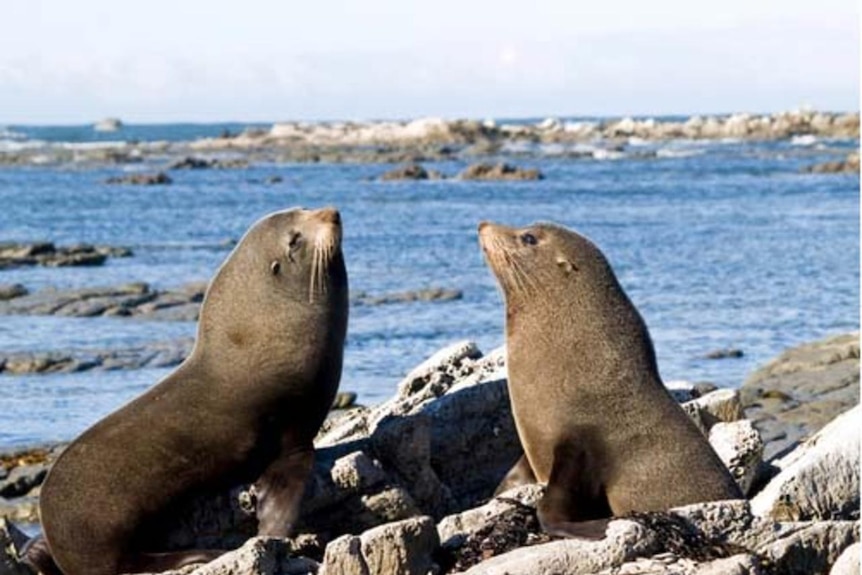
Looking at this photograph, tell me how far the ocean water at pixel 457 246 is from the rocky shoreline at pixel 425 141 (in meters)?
7.59

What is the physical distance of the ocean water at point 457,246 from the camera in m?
21.6

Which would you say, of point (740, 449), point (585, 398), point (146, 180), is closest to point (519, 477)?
point (585, 398)

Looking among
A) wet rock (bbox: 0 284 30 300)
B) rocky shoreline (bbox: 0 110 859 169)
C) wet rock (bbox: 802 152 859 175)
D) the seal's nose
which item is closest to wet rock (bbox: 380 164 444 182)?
wet rock (bbox: 802 152 859 175)

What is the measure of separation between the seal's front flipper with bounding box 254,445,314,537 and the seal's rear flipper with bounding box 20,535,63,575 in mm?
929

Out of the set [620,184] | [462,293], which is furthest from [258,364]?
[620,184]

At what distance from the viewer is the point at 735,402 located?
10328 mm

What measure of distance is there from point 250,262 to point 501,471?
179 centimetres

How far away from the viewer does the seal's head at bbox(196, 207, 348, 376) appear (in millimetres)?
8953

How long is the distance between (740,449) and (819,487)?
73cm

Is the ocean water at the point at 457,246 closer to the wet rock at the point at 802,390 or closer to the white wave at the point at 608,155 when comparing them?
the wet rock at the point at 802,390

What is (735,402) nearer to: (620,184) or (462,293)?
(462,293)

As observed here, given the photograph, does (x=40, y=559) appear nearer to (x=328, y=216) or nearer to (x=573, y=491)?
(x=328, y=216)

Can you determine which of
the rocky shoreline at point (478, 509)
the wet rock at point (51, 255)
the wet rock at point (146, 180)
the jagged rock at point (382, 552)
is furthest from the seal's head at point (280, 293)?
the wet rock at point (146, 180)

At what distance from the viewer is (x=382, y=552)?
7.19 metres
